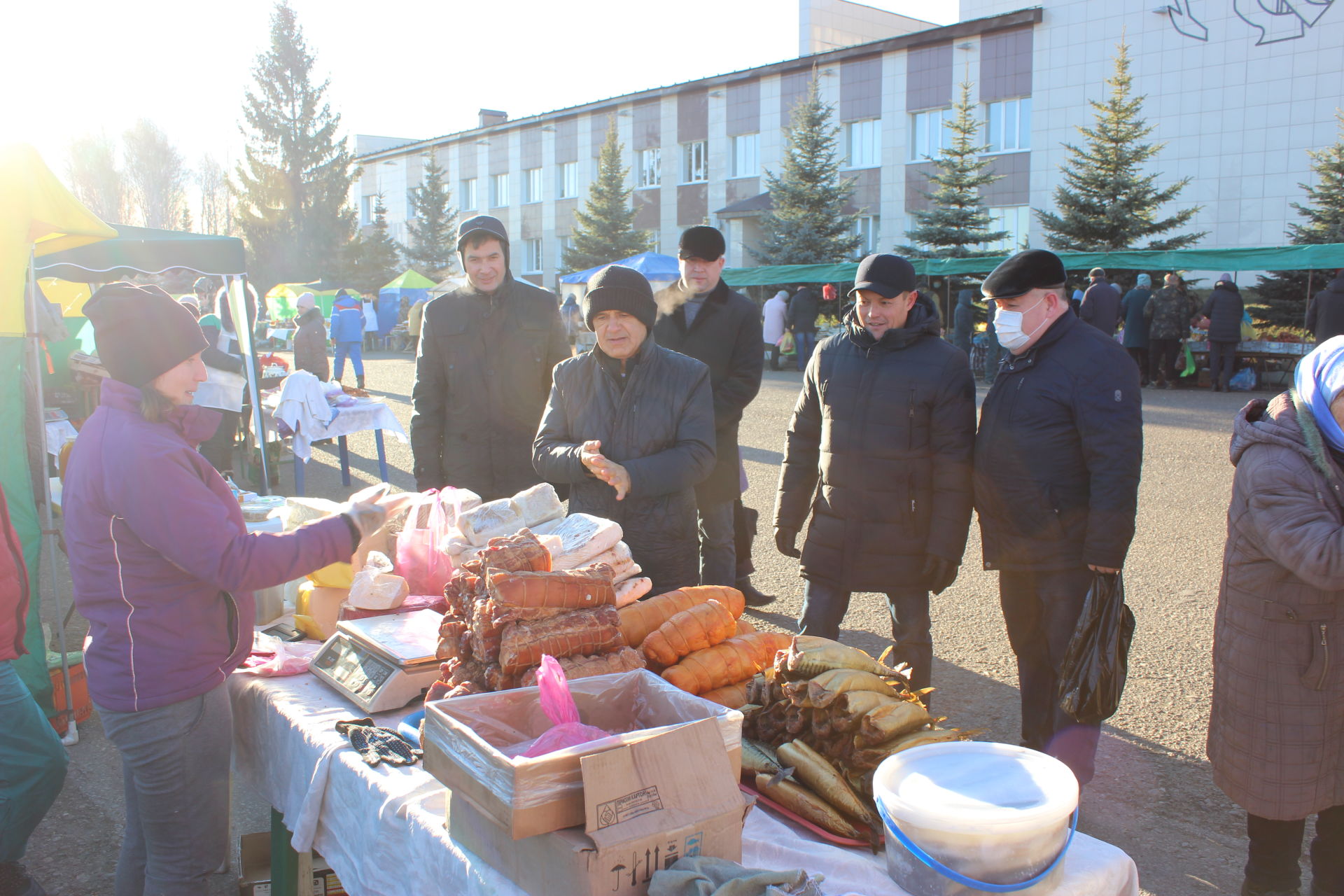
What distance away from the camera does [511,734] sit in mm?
1920

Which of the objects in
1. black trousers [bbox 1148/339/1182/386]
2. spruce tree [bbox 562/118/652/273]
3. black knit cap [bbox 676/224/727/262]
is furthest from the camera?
spruce tree [bbox 562/118/652/273]

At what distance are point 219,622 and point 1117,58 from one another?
26.6 m

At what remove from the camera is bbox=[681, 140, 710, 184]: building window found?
34.6 meters

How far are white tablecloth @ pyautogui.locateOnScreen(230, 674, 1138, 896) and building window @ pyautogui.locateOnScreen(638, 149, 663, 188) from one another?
35.0 metres

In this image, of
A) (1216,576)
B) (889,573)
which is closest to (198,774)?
(889,573)

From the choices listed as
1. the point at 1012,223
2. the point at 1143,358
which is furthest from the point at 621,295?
the point at 1012,223

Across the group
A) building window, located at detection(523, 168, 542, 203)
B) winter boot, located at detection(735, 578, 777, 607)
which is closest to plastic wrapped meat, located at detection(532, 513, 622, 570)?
winter boot, located at detection(735, 578, 777, 607)

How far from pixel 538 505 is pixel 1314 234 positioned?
24.2 meters

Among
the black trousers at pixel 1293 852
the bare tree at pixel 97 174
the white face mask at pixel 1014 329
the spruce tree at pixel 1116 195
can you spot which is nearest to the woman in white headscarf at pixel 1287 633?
the black trousers at pixel 1293 852

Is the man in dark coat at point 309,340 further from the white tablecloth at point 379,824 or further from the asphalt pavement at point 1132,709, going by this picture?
the white tablecloth at point 379,824

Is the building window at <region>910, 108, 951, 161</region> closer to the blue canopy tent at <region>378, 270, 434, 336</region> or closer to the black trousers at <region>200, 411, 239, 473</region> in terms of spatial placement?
the blue canopy tent at <region>378, 270, 434, 336</region>

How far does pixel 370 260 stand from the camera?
46344 millimetres

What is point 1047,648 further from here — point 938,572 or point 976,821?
point 976,821

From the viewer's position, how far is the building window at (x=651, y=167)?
36.0 m
